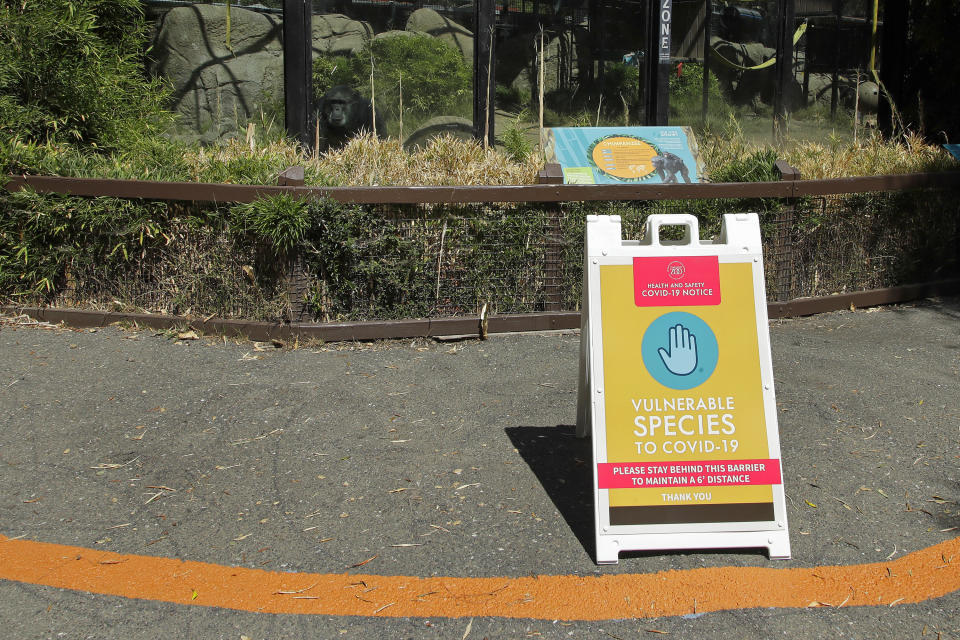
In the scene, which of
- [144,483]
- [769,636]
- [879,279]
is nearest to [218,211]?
[144,483]

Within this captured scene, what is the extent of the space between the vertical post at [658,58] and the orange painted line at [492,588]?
7.33m

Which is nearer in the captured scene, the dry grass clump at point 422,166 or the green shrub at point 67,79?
the dry grass clump at point 422,166

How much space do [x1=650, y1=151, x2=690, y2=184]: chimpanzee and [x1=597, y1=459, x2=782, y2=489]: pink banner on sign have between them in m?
4.33

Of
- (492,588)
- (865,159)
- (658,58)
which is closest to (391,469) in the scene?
(492,588)

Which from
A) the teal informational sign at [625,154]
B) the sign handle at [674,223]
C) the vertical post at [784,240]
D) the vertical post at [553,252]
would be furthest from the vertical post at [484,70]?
the sign handle at [674,223]

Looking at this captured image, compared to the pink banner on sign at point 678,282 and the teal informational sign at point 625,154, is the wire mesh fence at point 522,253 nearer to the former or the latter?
the teal informational sign at point 625,154

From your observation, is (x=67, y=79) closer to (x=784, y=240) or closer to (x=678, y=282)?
(x=678, y=282)

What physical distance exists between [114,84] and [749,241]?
602cm

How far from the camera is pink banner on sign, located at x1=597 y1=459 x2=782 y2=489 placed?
3.55 m

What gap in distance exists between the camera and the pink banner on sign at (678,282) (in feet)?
12.2

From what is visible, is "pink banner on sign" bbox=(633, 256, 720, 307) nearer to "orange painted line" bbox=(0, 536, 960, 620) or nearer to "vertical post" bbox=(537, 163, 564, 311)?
"orange painted line" bbox=(0, 536, 960, 620)

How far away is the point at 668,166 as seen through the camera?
766 centimetres

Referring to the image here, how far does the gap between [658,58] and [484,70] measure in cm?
204

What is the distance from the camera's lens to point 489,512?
382cm
